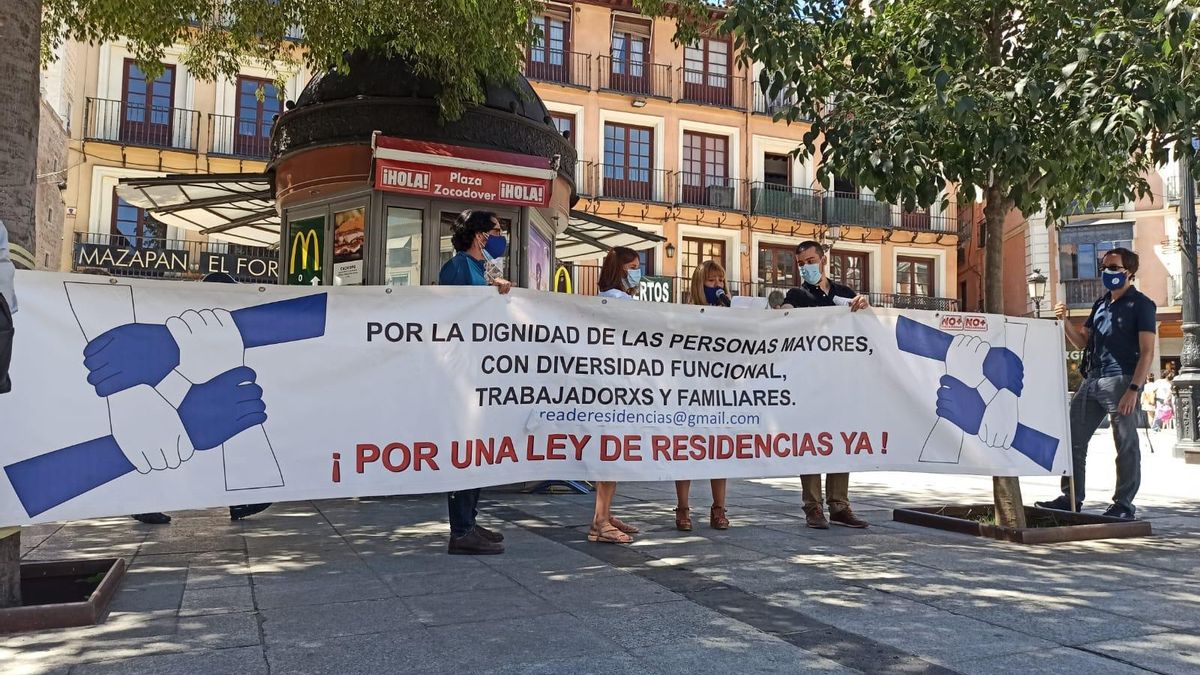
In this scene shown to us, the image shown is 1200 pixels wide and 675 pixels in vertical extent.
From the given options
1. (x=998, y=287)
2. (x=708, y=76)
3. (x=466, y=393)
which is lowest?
(x=466, y=393)

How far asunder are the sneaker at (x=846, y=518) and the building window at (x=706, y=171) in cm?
2433

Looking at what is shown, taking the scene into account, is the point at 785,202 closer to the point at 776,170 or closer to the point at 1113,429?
the point at 776,170

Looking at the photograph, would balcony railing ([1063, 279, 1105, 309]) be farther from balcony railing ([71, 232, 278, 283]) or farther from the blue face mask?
the blue face mask

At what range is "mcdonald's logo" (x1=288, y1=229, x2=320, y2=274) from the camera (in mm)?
8453

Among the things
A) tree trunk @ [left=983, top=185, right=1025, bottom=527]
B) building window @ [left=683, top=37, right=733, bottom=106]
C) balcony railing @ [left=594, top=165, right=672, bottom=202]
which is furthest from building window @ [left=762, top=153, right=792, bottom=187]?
tree trunk @ [left=983, top=185, right=1025, bottom=527]

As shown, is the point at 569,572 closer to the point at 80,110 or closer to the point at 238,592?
the point at 238,592

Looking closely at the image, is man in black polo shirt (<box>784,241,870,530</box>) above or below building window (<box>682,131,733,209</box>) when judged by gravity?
below

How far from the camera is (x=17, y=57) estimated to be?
3867 millimetres

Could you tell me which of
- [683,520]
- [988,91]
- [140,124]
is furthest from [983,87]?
[140,124]

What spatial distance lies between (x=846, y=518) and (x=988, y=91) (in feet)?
10.3

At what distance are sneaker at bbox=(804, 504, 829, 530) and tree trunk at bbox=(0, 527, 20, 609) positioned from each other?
4.79 m

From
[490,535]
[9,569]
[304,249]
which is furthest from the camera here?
[304,249]

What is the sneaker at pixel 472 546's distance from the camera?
16.9 feet

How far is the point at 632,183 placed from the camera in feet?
96.9
